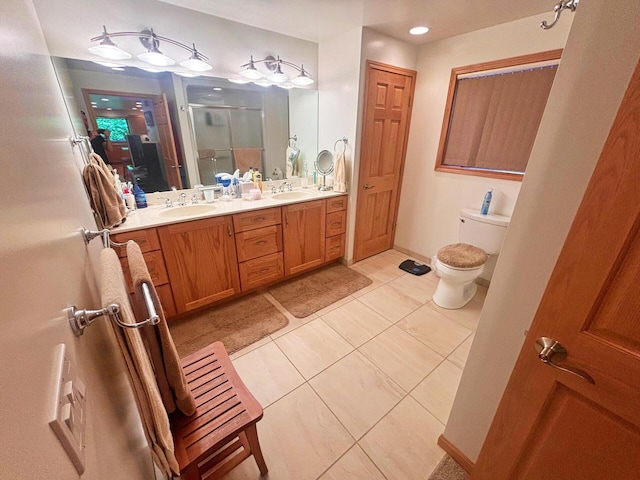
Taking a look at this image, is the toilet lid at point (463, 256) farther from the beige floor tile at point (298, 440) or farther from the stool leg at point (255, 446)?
the stool leg at point (255, 446)

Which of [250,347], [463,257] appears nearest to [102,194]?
[250,347]

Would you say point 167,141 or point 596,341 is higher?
point 167,141

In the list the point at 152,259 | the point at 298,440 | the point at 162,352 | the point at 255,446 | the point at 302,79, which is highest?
the point at 302,79

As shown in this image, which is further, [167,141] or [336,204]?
[336,204]

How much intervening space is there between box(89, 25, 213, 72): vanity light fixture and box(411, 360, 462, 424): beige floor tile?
2.76m

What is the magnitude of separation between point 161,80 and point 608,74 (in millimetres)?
2504

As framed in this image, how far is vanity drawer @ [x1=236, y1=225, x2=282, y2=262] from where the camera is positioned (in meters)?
2.21

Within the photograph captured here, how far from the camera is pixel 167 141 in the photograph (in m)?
2.14

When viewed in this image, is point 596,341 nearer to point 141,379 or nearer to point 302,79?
point 141,379

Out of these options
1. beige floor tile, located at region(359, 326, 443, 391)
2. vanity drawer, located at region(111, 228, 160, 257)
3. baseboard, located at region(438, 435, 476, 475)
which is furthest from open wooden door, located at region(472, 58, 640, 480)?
vanity drawer, located at region(111, 228, 160, 257)

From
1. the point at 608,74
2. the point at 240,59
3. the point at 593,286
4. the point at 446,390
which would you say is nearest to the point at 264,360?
the point at 446,390

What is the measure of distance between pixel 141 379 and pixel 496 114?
2.94 m

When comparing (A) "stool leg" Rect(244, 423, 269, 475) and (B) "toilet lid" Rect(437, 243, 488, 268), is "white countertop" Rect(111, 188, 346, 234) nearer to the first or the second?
(B) "toilet lid" Rect(437, 243, 488, 268)

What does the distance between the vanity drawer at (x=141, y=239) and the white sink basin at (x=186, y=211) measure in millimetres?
316
